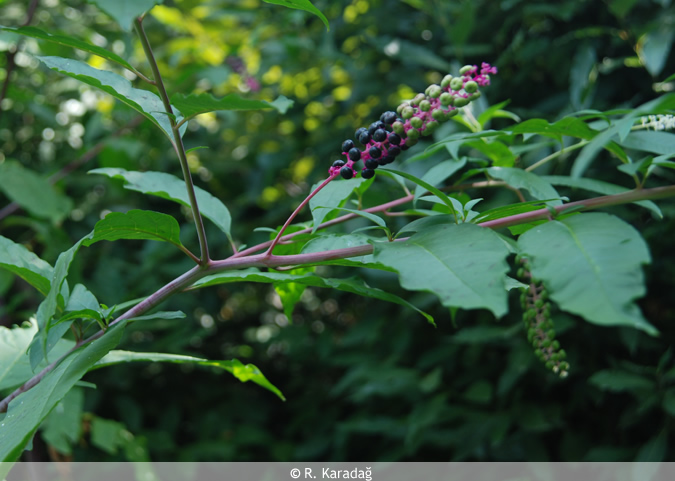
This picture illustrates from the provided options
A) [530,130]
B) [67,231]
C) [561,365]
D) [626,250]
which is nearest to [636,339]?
[561,365]

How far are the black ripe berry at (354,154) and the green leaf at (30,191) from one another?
128 cm

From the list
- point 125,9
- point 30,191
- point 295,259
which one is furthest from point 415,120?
point 30,191

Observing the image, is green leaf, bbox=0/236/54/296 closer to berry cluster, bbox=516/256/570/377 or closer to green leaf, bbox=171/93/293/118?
green leaf, bbox=171/93/293/118

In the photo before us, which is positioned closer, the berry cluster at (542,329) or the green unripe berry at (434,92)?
the green unripe berry at (434,92)

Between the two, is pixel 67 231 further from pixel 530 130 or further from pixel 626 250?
pixel 626 250

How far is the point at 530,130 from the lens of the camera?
746 millimetres

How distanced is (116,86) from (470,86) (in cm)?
39

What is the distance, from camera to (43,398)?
1.85 feet

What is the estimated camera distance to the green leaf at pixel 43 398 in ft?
1.71

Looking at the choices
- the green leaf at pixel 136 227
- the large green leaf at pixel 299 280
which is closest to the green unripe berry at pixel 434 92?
the large green leaf at pixel 299 280

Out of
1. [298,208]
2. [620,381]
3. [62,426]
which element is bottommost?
[62,426]

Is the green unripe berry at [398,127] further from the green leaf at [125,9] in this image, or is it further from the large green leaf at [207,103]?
the green leaf at [125,9]

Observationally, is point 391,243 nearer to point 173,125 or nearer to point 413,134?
point 413,134

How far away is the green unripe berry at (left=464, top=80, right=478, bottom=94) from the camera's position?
0.64m
